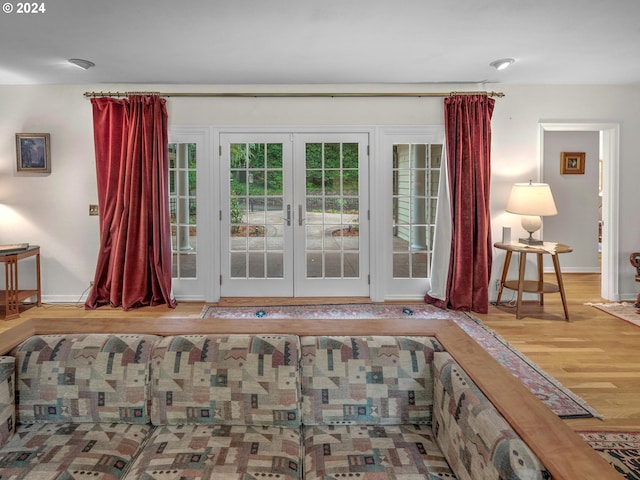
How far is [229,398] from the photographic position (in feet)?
5.65

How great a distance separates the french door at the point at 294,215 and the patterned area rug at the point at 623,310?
2414 mm

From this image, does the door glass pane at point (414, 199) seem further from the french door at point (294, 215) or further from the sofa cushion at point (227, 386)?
the sofa cushion at point (227, 386)

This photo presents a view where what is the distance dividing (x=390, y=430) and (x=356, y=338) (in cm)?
35

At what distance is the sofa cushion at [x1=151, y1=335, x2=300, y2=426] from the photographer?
5.64 feet

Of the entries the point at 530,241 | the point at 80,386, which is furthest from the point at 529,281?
the point at 80,386

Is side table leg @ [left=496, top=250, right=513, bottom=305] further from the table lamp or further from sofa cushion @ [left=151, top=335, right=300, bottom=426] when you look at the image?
sofa cushion @ [left=151, top=335, right=300, bottom=426]

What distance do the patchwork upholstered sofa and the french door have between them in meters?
3.45

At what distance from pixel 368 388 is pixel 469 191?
3.61m

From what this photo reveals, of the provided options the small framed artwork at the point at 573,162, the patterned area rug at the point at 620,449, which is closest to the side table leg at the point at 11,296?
the patterned area rug at the point at 620,449

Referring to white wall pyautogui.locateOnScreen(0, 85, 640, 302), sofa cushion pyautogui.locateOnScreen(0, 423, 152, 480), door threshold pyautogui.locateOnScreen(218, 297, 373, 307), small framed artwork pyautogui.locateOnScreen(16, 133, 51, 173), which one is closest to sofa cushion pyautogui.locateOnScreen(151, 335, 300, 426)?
sofa cushion pyautogui.locateOnScreen(0, 423, 152, 480)

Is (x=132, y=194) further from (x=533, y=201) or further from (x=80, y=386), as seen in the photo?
(x=533, y=201)

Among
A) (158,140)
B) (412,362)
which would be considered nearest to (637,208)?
(412,362)

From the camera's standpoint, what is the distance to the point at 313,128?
520cm

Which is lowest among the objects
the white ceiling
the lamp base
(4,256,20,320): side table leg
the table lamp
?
(4,256,20,320): side table leg
